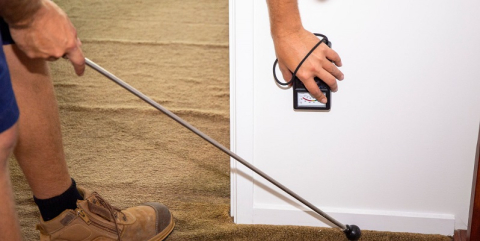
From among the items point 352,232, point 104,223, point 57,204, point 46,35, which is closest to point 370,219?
point 352,232

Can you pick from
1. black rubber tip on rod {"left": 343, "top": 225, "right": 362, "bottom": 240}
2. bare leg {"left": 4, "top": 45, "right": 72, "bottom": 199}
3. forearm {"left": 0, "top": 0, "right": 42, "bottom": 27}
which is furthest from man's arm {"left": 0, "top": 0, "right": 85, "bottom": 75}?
black rubber tip on rod {"left": 343, "top": 225, "right": 362, "bottom": 240}

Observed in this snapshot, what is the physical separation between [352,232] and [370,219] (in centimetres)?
9

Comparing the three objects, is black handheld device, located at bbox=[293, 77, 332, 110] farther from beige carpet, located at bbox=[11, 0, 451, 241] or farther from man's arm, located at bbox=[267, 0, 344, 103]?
beige carpet, located at bbox=[11, 0, 451, 241]

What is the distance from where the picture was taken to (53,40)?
95 centimetres

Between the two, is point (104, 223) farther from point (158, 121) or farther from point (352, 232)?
point (158, 121)

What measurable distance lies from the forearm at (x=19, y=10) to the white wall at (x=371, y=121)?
467 mm

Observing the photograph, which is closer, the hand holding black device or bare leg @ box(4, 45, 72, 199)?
bare leg @ box(4, 45, 72, 199)

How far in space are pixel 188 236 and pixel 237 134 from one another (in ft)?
0.95

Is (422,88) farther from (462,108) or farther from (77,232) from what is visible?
(77,232)

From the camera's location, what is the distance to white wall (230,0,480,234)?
1.18 m

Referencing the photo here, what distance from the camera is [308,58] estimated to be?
1.19 meters

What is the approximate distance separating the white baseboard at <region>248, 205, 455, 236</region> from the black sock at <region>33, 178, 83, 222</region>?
47 cm

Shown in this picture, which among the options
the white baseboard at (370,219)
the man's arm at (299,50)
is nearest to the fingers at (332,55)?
the man's arm at (299,50)

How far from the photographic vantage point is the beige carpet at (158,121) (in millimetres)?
1467
